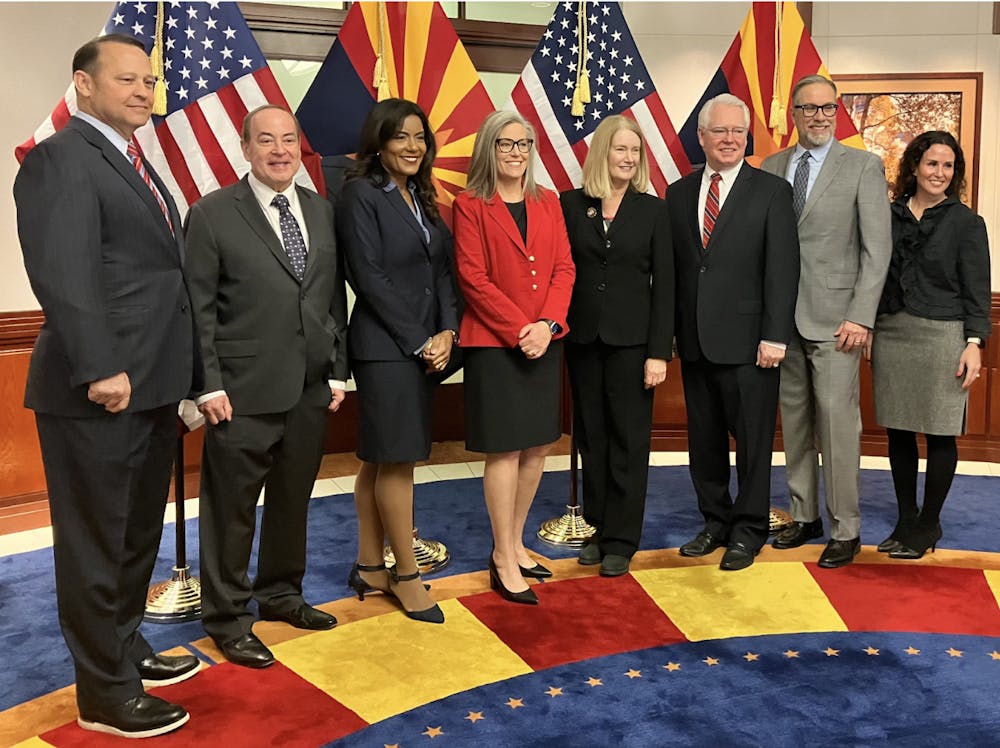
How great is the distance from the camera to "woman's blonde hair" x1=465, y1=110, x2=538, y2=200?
339 centimetres

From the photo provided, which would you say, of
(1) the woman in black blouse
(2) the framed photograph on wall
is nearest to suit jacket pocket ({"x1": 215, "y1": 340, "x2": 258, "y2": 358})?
(1) the woman in black blouse

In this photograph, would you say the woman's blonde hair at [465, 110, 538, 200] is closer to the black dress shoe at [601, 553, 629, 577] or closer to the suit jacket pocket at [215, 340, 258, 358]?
the suit jacket pocket at [215, 340, 258, 358]

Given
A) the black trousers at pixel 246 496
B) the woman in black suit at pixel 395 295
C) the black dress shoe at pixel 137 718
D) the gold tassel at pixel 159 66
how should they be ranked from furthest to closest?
the gold tassel at pixel 159 66 < the woman in black suit at pixel 395 295 < the black trousers at pixel 246 496 < the black dress shoe at pixel 137 718

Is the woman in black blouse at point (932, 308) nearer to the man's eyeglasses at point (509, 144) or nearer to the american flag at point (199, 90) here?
the man's eyeglasses at point (509, 144)

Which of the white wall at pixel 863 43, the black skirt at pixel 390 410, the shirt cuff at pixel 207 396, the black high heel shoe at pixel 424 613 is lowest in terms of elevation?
the black high heel shoe at pixel 424 613

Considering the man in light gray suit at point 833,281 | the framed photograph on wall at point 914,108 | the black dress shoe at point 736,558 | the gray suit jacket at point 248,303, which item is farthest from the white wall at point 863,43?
the gray suit jacket at point 248,303

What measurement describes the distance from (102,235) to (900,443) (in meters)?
3.22

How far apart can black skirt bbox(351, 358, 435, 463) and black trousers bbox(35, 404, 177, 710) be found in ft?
2.39

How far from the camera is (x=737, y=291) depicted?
12.4 ft

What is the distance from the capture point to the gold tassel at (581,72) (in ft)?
14.2

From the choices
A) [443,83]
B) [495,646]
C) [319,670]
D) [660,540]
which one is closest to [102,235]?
[319,670]

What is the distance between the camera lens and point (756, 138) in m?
4.84

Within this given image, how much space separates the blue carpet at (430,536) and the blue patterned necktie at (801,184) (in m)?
1.51

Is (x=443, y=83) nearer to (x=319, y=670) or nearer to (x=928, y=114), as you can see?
(x=319, y=670)
